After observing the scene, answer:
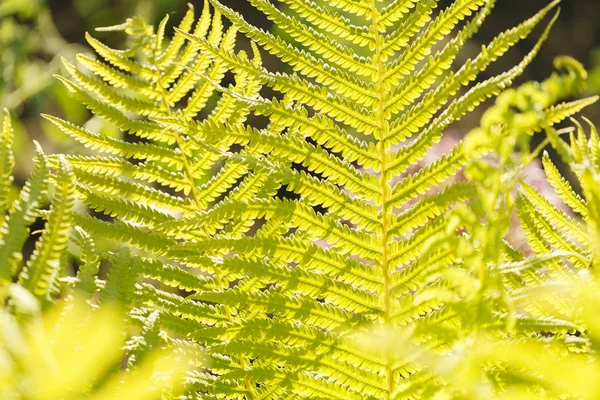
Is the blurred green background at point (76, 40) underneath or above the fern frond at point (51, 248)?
above

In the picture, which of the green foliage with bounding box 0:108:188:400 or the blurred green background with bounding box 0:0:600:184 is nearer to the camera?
the green foliage with bounding box 0:108:188:400

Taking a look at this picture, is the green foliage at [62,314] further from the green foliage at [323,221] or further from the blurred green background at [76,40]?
the blurred green background at [76,40]

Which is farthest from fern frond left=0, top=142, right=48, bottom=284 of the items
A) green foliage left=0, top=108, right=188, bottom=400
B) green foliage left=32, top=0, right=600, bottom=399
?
green foliage left=32, top=0, right=600, bottom=399

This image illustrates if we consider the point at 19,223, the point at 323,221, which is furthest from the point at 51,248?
the point at 323,221

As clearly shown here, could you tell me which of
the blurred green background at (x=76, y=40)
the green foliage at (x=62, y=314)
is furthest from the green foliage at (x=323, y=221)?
the blurred green background at (x=76, y=40)

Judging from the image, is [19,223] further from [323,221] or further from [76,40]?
[76,40]

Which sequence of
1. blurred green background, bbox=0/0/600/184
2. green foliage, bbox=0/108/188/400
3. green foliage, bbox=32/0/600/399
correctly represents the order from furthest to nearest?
blurred green background, bbox=0/0/600/184 < green foliage, bbox=32/0/600/399 < green foliage, bbox=0/108/188/400

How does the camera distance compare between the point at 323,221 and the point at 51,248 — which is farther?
the point at 323,221

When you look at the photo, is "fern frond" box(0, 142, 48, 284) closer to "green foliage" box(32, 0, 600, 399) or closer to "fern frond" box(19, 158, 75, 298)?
"fern frond" box(19, 158, 75, 298)
